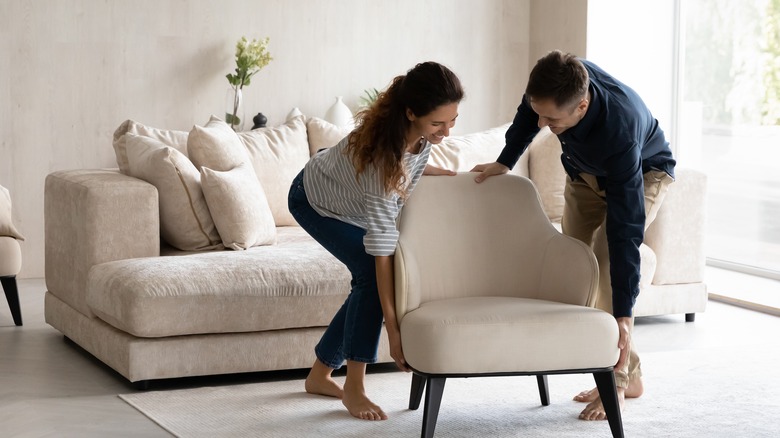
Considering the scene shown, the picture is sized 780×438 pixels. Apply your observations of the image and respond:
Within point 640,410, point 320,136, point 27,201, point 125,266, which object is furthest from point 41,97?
point 640,410

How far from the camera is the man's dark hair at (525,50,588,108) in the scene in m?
2.59

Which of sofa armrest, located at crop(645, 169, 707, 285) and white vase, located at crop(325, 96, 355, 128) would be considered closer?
sofa armrest, located at crop(645, 169, 707, 285)

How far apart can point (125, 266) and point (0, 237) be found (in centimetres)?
107

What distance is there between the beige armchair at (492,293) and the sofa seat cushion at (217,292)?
540 millimetres

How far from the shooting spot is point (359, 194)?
2814 mm

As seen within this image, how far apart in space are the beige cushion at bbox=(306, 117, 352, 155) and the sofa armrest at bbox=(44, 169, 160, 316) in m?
1.10

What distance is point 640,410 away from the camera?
3068 millimetres

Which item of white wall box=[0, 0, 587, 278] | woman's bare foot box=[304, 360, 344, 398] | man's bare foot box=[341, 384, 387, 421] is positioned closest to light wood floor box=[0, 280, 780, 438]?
woman's bare foot box=[304, 360, 344, 398]

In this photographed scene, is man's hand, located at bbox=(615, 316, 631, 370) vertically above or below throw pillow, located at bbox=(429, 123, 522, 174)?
below

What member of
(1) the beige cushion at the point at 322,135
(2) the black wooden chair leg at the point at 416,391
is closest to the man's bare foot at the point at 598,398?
(2) the black wooden chair leg at the point at 416,391

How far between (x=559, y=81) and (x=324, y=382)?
4.08ft

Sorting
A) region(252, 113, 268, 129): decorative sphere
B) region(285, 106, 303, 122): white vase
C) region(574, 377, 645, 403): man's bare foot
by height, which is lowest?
region(574, 377, 645, 403): man's bare foot

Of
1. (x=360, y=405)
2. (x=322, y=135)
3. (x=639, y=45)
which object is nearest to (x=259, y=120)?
(x=322, y=135)

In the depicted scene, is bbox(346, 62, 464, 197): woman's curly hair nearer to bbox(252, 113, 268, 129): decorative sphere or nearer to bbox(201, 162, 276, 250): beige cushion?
bbox(201, 162, 276, 250): beige cushion
